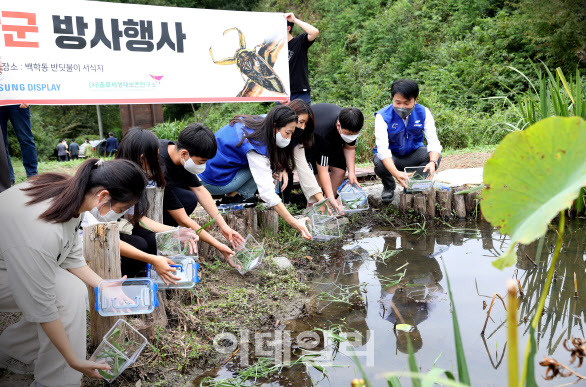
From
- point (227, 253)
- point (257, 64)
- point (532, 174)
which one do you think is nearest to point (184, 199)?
point (227, 253)

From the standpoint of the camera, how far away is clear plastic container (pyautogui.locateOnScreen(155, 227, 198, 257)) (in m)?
2.80

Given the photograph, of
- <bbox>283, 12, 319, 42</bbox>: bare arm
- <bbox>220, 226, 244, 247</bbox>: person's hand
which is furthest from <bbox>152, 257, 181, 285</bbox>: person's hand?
<bbox>283, 12, 319, 42</bbox>: bare arm

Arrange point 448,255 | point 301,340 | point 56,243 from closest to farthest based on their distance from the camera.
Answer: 1. point 56,243
2. point 301,340
3. point 448,255

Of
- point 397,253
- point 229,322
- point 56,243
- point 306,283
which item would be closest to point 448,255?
point 397,253

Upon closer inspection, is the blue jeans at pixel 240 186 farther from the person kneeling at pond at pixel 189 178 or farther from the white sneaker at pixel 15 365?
the white sneaker at pixel 15 365

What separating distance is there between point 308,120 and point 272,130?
507 mm

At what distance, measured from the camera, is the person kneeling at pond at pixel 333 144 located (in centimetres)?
446

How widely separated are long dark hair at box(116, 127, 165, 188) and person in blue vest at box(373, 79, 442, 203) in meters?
2.33

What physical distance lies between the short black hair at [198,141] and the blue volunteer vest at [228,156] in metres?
0.67

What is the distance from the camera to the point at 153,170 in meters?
2.98

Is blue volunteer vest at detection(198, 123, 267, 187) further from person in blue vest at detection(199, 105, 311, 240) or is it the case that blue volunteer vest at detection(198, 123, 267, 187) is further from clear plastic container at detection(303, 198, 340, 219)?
clear plastic container at detection(303, 198, 340, 219)

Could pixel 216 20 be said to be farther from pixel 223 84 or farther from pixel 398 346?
pixel 398 346

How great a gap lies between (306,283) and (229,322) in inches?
32.6

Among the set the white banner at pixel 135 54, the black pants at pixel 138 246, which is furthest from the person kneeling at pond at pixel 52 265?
the white banner at pixel 135 54
